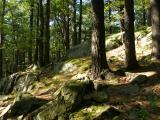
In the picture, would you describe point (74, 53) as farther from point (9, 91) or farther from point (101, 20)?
point (101, 20)

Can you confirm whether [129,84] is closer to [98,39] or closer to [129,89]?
[129,89]

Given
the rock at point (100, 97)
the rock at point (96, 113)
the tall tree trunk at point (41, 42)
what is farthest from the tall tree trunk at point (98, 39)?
the tall tree trunk at point (41, 42)

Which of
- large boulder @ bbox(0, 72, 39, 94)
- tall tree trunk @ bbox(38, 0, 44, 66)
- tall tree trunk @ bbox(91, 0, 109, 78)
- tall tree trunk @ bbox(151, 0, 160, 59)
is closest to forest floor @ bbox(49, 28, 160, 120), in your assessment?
tall tree trunk @ bbox(151, 0, 160, 59)

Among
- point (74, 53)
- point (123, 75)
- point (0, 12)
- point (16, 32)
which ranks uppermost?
point (0, 12)

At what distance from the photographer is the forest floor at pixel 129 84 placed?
9.91m

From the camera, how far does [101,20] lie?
1415cm

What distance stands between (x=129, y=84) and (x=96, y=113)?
3.37 metres

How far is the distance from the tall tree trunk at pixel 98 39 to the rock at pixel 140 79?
182cm

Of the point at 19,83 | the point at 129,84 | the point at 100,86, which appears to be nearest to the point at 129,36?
the point at 129,84

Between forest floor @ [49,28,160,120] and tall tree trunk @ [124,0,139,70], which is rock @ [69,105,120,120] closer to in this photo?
forest floor @ [49,28,160,120]

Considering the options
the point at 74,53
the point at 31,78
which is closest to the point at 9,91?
the point at 31,78

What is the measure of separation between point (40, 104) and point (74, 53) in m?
12.7

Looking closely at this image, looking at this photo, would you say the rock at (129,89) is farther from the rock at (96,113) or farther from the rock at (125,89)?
the rock at (96,113)

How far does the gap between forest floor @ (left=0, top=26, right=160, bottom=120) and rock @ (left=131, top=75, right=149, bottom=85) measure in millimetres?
92
